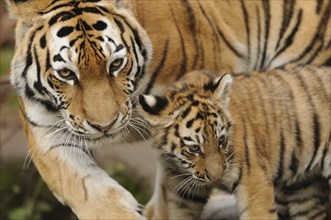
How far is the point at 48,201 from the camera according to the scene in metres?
8.41

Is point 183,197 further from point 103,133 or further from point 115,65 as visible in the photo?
point 115,65

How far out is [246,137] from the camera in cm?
489

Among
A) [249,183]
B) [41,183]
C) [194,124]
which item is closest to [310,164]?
[249,183]

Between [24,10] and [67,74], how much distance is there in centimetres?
42

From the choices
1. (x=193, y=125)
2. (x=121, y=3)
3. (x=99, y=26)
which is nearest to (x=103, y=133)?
(x=193, y=125)

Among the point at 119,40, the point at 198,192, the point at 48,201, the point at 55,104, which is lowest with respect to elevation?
the point at 48,201

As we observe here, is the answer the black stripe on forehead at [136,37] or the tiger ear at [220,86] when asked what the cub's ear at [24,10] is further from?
the tiger ear at [220,86]

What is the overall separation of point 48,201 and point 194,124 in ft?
13.4

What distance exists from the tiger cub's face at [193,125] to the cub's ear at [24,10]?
2.25ft

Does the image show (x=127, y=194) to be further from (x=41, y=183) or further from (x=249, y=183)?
(x=41, y=183)

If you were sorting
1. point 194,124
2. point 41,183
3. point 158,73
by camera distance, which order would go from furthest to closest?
point 41,183
point 158,73
point 194,124

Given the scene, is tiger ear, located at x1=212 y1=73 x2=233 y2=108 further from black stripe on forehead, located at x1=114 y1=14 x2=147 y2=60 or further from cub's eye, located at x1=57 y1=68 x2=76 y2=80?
cub's eye, located at x1=57 y1=68 x2=76 y2=80

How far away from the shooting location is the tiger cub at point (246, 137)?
4562mm

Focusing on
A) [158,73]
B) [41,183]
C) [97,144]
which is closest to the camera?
[97,144]
